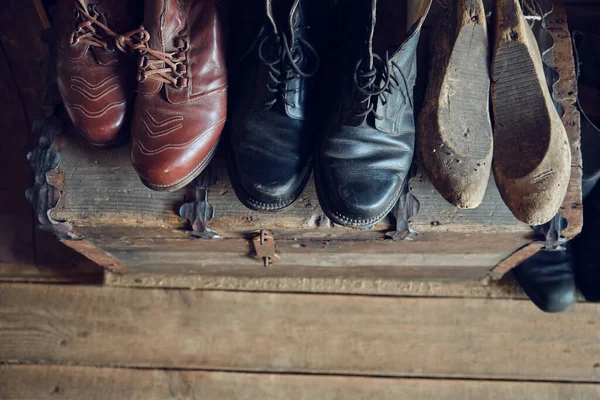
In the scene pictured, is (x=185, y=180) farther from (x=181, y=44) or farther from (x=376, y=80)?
(x=376, y=80)

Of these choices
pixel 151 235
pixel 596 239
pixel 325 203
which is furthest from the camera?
pixel 596 239

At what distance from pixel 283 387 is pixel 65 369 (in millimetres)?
427

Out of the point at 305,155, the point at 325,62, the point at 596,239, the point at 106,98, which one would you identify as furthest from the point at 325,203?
the point at 596,239

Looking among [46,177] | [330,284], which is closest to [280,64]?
[46,177]

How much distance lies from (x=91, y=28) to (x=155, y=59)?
10cm

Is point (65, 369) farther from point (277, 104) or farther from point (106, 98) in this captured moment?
point (277, 104)

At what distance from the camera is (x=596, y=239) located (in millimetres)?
961

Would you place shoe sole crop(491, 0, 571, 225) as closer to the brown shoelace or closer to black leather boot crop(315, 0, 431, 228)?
black leather boot crop(315, 0, 431, 228)

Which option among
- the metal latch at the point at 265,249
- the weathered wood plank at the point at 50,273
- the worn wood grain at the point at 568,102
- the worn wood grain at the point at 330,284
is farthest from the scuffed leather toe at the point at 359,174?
the weathered wood plank at the point at 50,273

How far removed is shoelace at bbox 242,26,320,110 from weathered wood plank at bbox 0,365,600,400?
574 mm

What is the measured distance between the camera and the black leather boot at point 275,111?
0.71 m

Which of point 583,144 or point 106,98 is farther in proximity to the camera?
point 583,144

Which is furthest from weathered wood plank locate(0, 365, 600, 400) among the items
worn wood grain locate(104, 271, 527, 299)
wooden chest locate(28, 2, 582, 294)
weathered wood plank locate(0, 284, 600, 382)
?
wooden chest locate(28, 2, 582, 294)

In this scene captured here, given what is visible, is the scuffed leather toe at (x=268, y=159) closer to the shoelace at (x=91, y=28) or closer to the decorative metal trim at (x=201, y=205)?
the decorative metal trim at (x=201, y=205)
